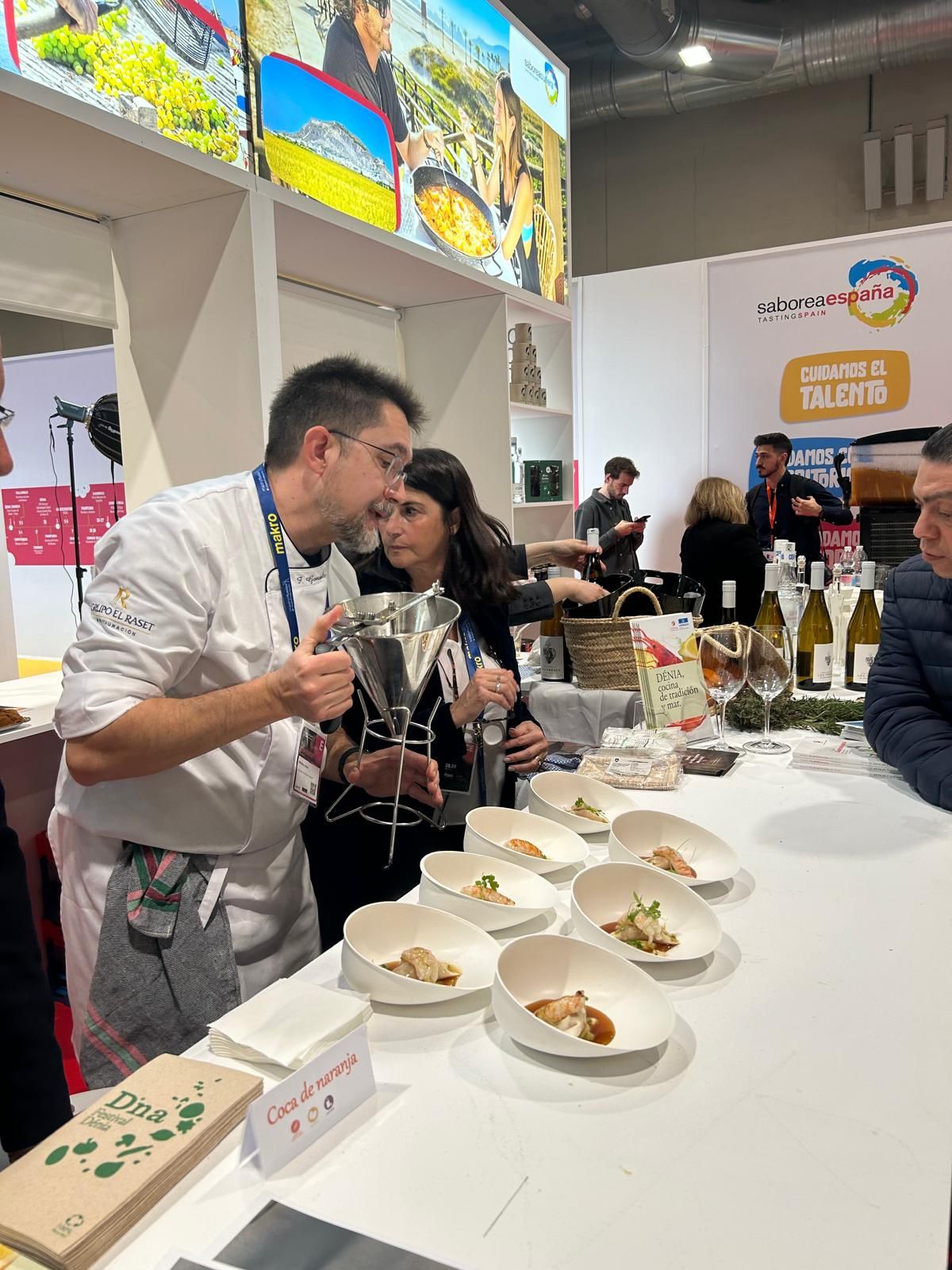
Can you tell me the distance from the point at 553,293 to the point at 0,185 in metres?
3.08

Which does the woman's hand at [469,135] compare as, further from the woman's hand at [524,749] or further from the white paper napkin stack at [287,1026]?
the white paper napkin stack at [287,1026]

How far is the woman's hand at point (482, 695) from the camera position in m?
2.06

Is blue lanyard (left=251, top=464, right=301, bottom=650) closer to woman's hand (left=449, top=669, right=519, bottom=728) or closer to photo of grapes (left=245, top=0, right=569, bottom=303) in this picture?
woman's hand (left=449, top=669, right=519, bottom=728)

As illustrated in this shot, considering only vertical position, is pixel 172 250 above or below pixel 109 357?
above

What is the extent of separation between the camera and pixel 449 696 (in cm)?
212

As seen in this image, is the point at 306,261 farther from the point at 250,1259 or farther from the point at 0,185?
the point at 250,1259

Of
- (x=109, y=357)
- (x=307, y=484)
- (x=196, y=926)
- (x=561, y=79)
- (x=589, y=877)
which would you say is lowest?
(x=196, y=926)

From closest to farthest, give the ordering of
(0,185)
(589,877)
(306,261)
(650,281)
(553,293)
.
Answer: (589,877)
(0,185)
(306,261)
(553,293)
(650,281)

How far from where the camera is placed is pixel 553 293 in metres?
5.04

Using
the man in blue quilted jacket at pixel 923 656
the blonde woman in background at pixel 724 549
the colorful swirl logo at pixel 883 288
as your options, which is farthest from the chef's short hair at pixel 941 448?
the colorful swirl logo at pixel 883 288

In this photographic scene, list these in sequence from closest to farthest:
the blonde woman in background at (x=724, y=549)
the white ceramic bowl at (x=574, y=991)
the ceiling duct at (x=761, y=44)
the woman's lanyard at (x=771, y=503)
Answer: the white ceramic bowl at (x=574, y=991), the blonde woman in background at (x=724, y=549), the ceiling duct at (x=761, y=44), the woman's lanyard at (x=771, y=503)

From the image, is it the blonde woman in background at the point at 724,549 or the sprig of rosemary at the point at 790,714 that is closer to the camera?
the sprig of rosemary at the point at 790,714

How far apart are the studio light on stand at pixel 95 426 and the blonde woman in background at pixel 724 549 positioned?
2863 mm

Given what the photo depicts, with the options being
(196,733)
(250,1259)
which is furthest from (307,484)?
(250,1259)
